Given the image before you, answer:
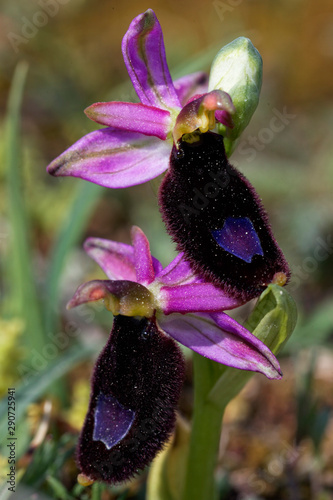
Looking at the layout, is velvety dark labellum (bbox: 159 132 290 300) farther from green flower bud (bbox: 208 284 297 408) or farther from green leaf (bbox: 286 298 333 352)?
green leaf (bbox: 286 298 333 352)

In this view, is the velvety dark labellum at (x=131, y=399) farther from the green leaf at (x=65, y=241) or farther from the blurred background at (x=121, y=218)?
the green leaf at (x=65, y=241)

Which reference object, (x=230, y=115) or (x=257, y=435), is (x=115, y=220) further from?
(x=230, y=115)

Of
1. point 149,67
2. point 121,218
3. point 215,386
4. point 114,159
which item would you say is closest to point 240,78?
point 149,67

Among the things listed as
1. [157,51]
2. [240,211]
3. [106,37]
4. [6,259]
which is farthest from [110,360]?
[106,37]

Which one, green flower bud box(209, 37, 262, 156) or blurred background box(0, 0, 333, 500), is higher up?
green flower bud box(209, 37, 262, 156)

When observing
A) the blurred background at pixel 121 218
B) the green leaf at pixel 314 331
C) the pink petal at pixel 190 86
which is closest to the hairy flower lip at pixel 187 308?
the blurred background at pixel 121 218

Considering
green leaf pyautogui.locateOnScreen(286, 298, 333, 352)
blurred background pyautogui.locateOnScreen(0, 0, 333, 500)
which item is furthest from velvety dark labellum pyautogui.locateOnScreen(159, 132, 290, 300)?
green leaf pyautogui.locateOnScreen(286, 298, 333, 352)
